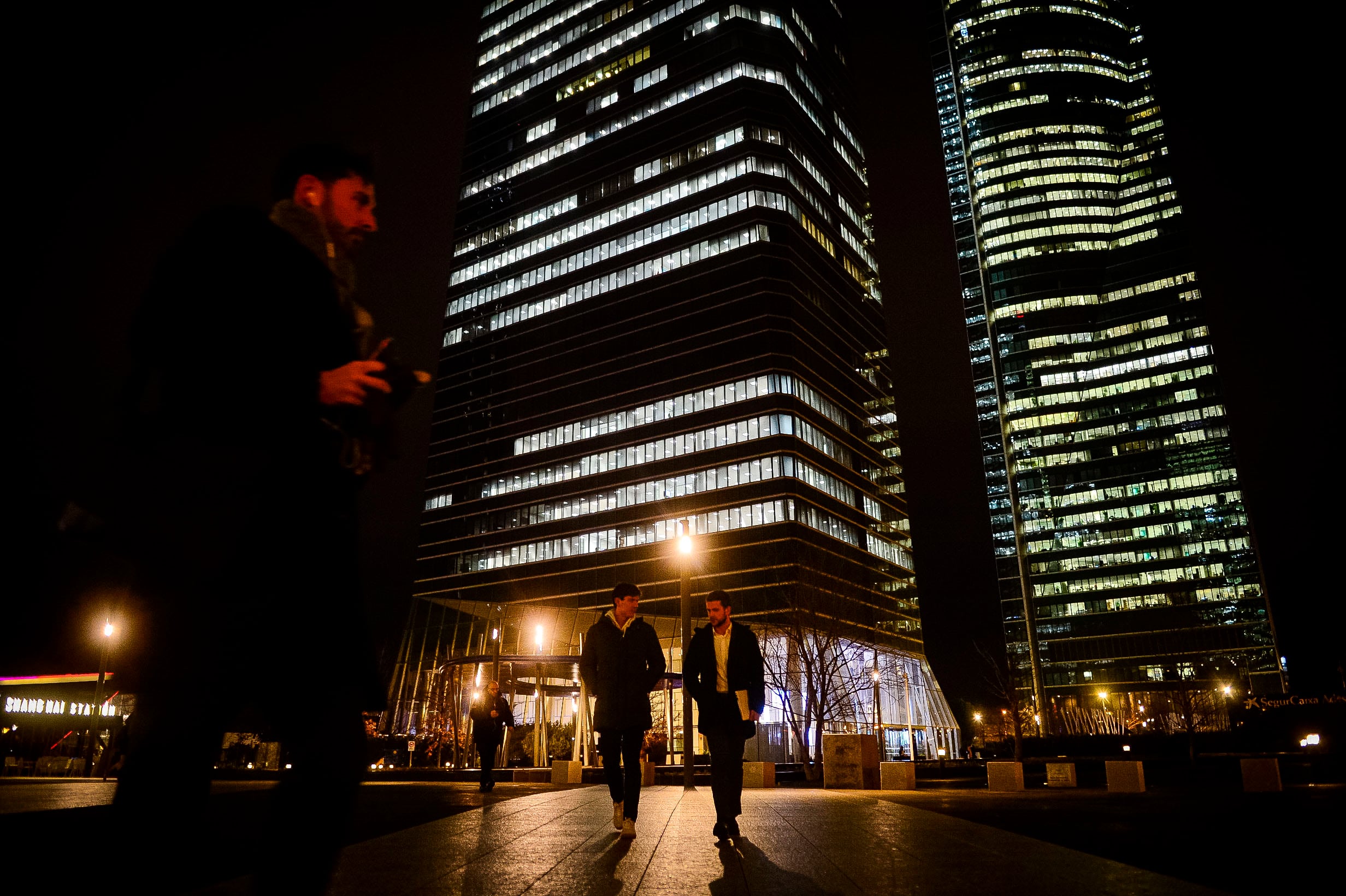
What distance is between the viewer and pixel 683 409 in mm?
68875

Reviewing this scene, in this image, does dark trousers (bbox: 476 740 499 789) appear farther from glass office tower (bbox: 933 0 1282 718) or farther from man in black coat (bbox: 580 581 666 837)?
glass office tower (bbox: 933 0 1282 718)

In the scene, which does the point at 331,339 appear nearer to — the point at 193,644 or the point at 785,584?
the point at 193,644

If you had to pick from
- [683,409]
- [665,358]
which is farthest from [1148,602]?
[665,358]

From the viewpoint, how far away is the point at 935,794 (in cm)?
1444

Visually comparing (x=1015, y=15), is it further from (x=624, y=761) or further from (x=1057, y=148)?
(x=624, y=761)

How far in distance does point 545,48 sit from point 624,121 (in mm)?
19634

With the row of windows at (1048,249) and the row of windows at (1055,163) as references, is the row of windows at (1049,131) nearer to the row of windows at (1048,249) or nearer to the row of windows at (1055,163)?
the row of windows at (1055,163)

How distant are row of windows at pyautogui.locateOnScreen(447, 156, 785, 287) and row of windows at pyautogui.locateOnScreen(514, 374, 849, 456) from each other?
1883cm

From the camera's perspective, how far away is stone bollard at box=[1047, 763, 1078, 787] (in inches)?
682

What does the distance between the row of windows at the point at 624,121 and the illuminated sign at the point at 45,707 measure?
6831 cm

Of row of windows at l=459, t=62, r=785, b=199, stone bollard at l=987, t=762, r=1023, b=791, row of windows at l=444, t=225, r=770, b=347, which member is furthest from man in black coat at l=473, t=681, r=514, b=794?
row of windows at l=459, t=62, r=785, b=199

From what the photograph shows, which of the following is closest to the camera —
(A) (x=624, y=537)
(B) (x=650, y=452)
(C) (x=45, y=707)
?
(C) (x=45, y=707)

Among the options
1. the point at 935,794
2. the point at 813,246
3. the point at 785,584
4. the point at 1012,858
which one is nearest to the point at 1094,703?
the point at 813,246

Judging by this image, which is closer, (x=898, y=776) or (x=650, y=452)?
(x=898, y=776)
